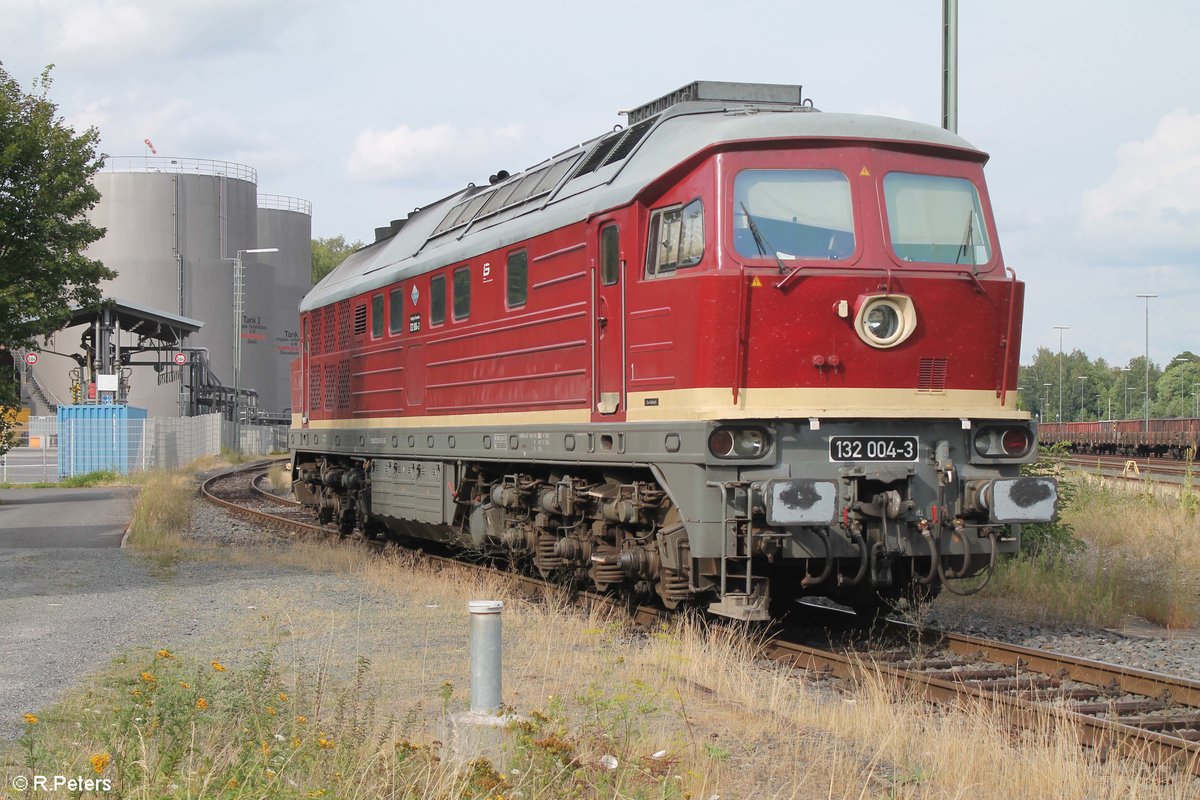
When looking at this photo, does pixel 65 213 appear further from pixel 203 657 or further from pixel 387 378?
pixel 203 657

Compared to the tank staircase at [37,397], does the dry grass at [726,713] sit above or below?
below

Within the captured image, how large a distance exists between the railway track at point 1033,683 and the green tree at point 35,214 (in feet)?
48.2

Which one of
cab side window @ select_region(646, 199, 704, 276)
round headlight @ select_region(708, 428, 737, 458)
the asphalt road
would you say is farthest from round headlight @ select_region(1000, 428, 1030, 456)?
the asphalt road

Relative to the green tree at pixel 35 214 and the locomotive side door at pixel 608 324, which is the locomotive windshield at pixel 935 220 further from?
the green tree at pixel 35 214

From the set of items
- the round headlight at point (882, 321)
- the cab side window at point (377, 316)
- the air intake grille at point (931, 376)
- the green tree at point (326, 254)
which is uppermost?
the green tree at point (326, 254)

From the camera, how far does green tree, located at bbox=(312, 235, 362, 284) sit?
330 feet

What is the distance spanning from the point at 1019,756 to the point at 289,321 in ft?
223

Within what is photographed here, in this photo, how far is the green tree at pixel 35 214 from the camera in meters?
20.7

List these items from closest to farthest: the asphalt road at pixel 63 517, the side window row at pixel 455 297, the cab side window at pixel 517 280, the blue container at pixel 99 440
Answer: the cab side window at pixel 517 280 → the side window row at pixel 455 297 → the asphalt road at pixel 63 517 → the blue container at pixel 99 440

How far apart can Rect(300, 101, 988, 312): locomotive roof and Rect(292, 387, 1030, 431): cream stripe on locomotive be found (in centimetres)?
161

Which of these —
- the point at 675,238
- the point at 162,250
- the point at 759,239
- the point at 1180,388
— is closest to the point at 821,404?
the point at 759,239

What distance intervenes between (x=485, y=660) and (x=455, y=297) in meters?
7.47

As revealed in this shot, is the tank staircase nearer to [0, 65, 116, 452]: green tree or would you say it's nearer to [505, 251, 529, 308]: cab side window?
→ [0, 65, 116, 452]: green tree

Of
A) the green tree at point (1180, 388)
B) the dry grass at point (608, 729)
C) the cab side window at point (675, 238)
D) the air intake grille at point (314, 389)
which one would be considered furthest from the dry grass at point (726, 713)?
the green tree at point (1180, 388)
